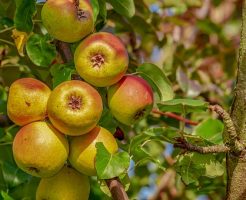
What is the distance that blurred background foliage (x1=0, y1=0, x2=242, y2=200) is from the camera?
4.33 ft

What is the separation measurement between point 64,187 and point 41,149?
0.33 ft

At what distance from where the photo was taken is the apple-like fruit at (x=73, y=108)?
110 cm

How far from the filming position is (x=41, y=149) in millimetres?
1114

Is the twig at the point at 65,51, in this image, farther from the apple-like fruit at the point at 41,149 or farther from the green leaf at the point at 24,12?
the apple-like fruit at the point at 41,149

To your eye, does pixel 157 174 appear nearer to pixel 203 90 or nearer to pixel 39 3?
pixel 203 90

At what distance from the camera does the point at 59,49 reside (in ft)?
4.38

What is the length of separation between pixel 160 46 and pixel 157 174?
0.74m

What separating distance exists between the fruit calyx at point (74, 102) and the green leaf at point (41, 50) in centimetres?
24

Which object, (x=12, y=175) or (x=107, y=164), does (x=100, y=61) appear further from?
(x=12, y=175)

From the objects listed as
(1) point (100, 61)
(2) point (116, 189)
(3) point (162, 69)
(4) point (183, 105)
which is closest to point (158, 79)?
(4) point (183, 105)

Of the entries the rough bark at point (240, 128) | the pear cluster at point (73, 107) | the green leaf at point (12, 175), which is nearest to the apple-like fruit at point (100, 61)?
the pear cluster at point (73, 107)

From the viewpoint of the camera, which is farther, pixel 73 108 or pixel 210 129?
pixel 210 129

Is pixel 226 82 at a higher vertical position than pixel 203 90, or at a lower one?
lower

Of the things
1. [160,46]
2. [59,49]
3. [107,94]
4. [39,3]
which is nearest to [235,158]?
[107,94]
